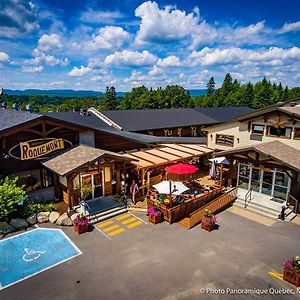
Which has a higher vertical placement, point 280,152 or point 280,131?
point 280,131

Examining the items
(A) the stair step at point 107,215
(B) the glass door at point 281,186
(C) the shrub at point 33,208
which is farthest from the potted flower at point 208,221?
(C) the shrub at point 33,208

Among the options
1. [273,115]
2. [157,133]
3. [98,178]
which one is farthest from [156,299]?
[157,133]

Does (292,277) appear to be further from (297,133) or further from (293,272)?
(297,133)

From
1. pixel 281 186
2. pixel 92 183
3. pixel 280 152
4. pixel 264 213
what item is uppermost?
pixel 280 152

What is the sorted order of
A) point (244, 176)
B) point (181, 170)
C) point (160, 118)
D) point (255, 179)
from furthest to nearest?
point (160, 118), point (244, 176), point (255, 179), point (181, 170)

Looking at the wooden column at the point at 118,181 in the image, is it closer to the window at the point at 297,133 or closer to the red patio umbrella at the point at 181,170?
the red patio umbrella at the point at 181,170

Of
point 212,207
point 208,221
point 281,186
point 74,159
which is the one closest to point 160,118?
point 281,186

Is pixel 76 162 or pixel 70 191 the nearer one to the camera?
pixel 70 191
